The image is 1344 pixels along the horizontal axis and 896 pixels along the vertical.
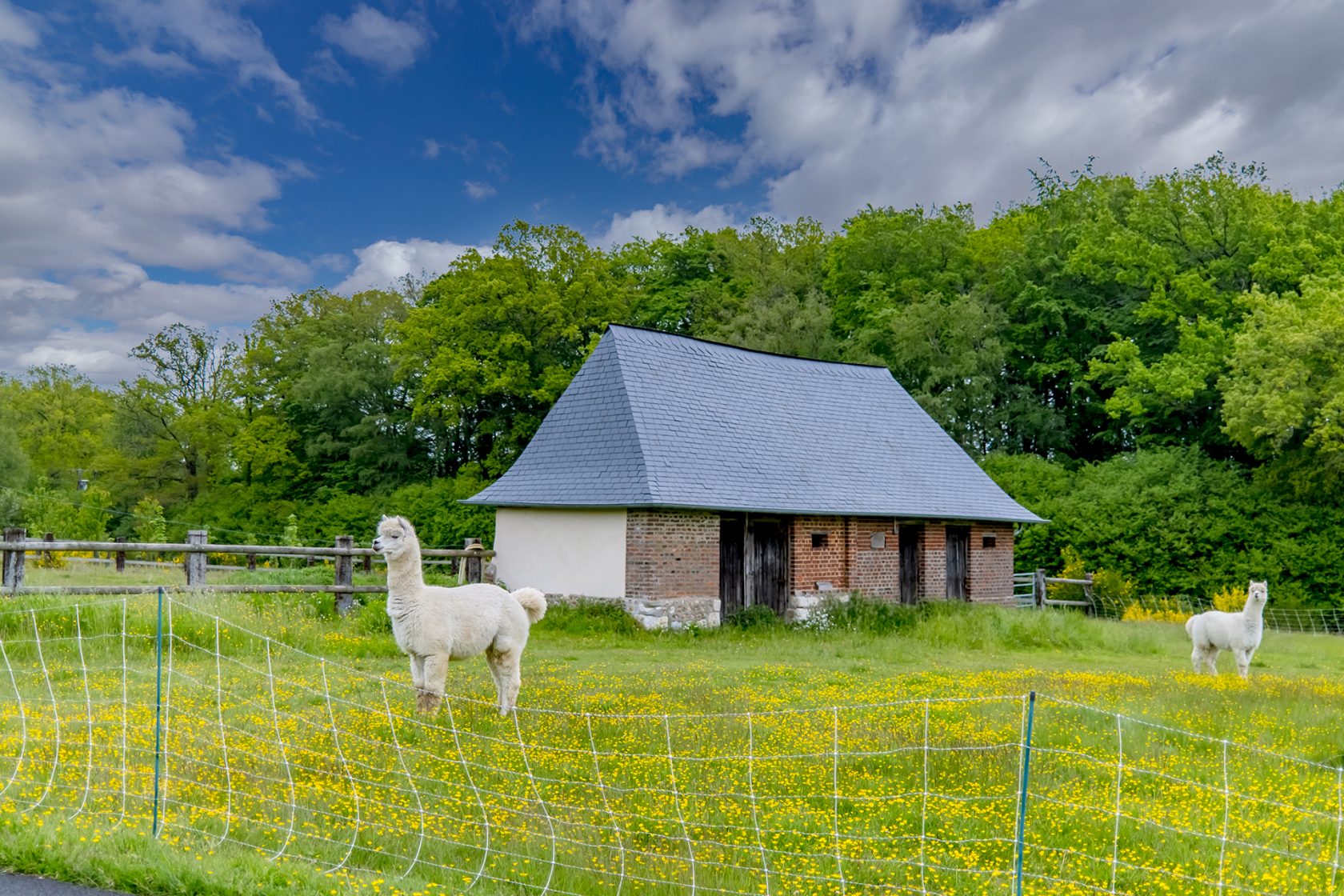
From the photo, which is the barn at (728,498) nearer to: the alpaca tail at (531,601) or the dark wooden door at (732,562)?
the dark wooden door at (732,562)

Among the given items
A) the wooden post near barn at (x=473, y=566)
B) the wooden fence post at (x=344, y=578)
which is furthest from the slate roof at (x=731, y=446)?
the wooden fence post at (x=344, y=578)

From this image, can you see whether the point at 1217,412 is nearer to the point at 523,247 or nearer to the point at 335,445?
the point at 523,247

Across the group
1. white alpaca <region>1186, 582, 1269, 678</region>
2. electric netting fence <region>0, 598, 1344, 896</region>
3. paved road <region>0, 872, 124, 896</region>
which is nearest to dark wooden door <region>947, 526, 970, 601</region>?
white alpaca <region>1186, 582, 1269, 678</region>

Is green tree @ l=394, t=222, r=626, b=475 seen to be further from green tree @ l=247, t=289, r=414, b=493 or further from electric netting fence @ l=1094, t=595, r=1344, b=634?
electric netting fence @ l=1094, t=595, r=1344, b=634

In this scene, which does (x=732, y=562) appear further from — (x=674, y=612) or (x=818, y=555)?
(x=674, y=612)

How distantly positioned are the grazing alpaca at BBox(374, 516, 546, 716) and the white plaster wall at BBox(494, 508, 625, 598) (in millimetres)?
9649

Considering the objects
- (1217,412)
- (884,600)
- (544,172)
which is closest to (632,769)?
(884,600)

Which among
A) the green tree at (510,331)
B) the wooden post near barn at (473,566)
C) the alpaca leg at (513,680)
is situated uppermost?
the green tree at (510,331)

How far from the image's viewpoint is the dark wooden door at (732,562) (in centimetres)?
2147

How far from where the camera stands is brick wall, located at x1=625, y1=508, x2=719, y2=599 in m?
19.6

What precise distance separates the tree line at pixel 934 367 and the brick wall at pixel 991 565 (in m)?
5.68

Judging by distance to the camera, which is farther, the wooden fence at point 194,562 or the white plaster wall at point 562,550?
the white plaster wall at point 562,550

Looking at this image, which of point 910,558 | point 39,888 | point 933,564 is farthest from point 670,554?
point 39,888

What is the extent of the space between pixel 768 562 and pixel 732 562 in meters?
1.00
